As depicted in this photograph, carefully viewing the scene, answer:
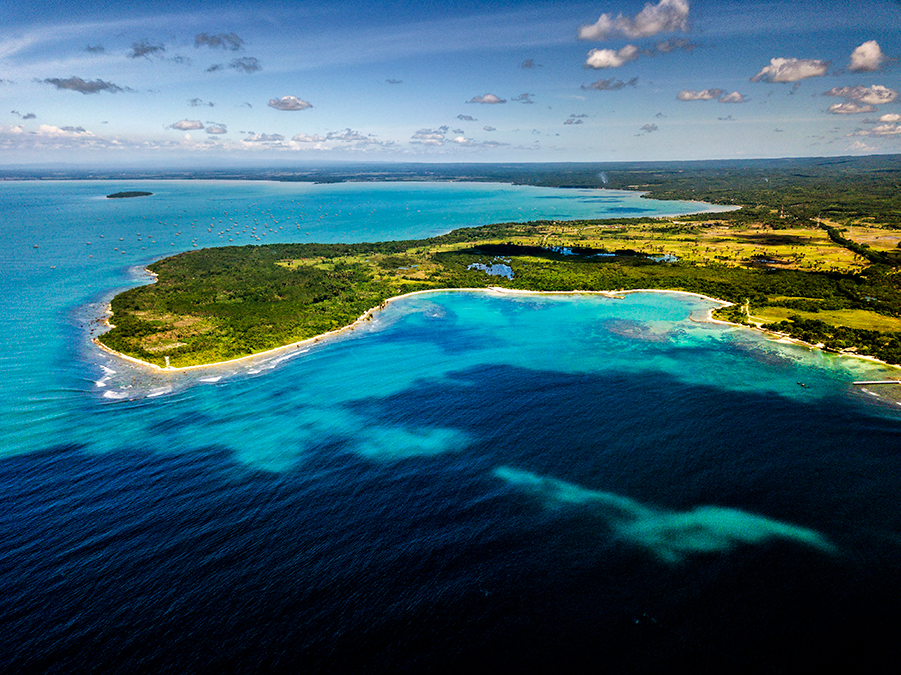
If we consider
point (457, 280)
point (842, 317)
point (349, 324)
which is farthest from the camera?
point (457, 280)

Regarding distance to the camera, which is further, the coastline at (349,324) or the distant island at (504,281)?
the distant island at (504,281)

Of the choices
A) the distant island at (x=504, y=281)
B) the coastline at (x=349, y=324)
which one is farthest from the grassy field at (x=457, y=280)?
the coastline at (x=349, y=324)

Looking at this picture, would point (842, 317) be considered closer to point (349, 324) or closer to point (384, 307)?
point (384, 307)

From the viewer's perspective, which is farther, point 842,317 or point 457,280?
point 457,280

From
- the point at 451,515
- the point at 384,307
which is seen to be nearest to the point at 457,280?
the point at 384,307

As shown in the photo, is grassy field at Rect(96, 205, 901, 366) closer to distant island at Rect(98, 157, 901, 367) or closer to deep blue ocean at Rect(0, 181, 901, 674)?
distant island at Rect(98, 157, 901, 367)

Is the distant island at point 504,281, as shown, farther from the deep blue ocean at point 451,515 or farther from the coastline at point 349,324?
the deep blue ocean at point 451,515
